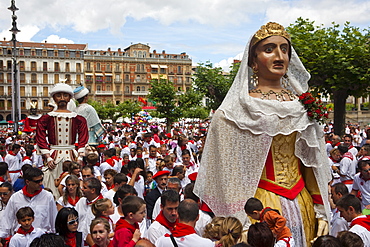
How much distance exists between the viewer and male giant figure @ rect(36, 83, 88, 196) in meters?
7.55

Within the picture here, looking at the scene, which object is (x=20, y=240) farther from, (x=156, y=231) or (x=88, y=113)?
(x=88, y=113)

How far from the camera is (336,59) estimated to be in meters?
14.0

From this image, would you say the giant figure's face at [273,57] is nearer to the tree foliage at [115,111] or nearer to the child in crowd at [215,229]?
the child in crowd at [215,229]

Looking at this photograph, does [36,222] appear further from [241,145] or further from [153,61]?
[153,61]

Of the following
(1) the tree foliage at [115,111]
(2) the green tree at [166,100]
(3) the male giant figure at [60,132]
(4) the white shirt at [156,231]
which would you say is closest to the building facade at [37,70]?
(1) the tree foliage at [115,111]

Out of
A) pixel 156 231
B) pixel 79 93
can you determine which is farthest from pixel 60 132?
pixel 156 231

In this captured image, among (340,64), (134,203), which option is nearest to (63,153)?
(134,203)

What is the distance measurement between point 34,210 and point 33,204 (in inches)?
3.0

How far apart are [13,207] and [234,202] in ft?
9.21

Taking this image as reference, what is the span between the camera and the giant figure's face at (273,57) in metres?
4.14

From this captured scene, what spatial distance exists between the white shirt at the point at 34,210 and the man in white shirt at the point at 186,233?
2.11 m

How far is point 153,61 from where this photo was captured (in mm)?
77312

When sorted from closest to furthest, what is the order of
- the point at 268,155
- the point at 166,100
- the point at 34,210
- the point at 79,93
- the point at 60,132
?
the point at 268,155, the point at 34,210, the point at 60,132, the point at 79,93, the point at 166,100

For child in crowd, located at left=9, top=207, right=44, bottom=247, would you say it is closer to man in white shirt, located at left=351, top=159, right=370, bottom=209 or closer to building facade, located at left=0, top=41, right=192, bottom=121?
man in white shirt, located at left=351, top=159, right=370, bottom=209
